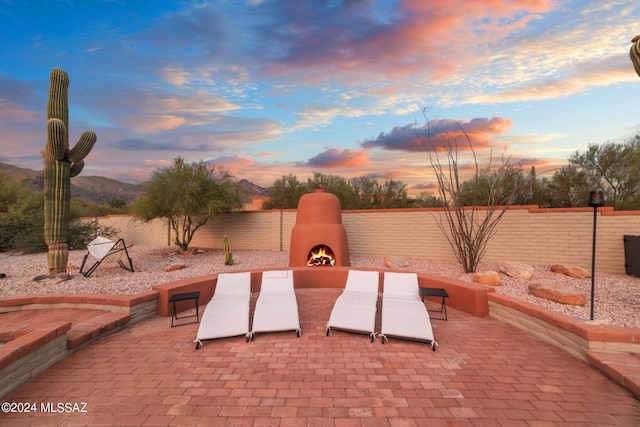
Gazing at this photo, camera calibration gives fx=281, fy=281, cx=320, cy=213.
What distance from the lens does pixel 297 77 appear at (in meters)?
9.84

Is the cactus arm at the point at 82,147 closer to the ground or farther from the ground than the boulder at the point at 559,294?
farther from the ground

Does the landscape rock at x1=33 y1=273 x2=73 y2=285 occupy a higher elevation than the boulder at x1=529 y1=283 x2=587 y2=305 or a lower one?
lower

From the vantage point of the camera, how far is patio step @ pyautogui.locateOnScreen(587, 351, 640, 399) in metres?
2.82

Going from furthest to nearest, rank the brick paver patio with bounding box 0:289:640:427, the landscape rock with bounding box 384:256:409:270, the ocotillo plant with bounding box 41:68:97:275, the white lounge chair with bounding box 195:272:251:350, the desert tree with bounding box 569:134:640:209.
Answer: the desert tree with bounding box 569:134:640:209 < the landscape rock with bounding box 384:256:409:270 < the ocotillo plant with bounding box 41:68:97:275 < the white lounge chair with bounding box 195:272:251:350 < the brick paver patio with bounding box 0:289:640:427

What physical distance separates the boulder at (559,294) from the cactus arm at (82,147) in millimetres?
10854

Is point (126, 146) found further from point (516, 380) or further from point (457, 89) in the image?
point (516, 380)

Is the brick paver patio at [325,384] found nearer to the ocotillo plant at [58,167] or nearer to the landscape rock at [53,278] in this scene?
the landscape rock at [53,278]

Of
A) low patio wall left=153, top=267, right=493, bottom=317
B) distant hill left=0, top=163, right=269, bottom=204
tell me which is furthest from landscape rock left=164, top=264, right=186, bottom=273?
distant hill left=0, top=163, right=269, bottom=204

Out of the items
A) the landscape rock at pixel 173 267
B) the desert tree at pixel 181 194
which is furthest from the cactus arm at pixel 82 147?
the desert tree at pixel 181 194

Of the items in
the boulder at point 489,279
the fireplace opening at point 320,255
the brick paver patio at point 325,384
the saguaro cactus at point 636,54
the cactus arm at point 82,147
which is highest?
the saguaro cactus at point 636,54

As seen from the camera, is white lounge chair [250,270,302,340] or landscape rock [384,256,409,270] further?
landscape rock [384,256,409,270]

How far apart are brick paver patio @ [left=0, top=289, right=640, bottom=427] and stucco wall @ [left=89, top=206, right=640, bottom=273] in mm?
5531

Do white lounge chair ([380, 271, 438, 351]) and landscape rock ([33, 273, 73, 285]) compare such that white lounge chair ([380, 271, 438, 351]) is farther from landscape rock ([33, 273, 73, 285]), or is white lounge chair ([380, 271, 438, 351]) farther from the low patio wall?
landscape rock ([33, 273, 73, 285])

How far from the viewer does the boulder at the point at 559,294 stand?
5094mm
